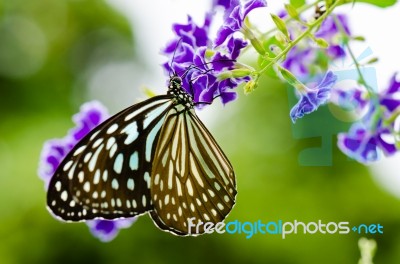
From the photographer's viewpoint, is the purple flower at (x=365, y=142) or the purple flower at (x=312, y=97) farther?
the purple flower at (x=365, y=142)

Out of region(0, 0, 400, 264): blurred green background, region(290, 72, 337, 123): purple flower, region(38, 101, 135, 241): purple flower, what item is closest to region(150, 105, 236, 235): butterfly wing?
region(38, 101, 135, 241): purple flower

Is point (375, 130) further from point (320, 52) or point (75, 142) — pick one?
point (75, 142)

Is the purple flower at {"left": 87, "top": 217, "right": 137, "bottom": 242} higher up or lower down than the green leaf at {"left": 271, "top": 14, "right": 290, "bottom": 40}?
lower down

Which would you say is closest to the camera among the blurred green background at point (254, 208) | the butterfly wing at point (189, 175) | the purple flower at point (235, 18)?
the purple flower at point (235, 18)

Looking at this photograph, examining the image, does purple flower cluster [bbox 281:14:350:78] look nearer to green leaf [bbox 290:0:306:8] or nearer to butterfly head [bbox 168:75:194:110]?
green leaf [bbox 290:0:306:8]

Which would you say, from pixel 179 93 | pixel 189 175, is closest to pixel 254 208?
pixel 189 175

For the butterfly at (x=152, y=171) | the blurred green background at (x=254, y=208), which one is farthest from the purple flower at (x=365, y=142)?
the blurred green background at (x=254, y=208)

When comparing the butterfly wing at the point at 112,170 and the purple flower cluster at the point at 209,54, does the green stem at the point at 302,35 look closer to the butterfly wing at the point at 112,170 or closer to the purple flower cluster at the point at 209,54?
the purple flower cluster at the point at 209,54
